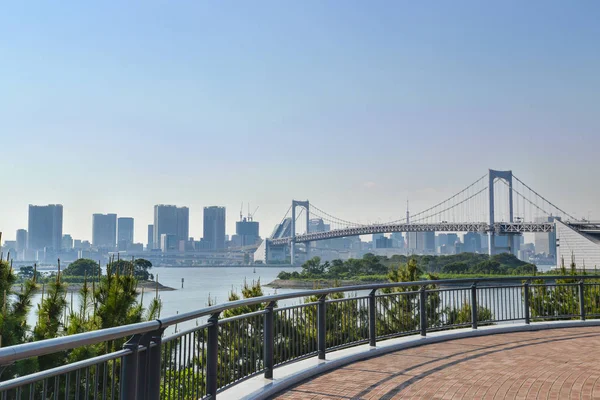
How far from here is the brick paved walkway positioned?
6.03 metres

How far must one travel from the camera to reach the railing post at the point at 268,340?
6211mm

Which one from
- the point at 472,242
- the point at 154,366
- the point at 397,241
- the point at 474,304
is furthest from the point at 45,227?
the point at 154,366

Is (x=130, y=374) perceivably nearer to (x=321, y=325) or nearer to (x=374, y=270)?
(x=321, y=325)

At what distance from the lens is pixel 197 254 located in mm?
144000

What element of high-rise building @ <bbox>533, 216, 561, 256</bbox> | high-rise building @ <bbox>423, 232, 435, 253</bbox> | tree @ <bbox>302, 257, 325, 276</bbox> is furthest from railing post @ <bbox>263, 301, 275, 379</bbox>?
high-rise building @ <bbox>423, 232, 435, 253</bbox>

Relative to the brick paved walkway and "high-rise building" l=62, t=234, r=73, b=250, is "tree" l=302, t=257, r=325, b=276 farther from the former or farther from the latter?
"high-rise building" l=62, t=234, r=73, b=250

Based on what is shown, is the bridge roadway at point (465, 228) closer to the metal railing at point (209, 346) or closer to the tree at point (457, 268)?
the tree at point (457, 268)

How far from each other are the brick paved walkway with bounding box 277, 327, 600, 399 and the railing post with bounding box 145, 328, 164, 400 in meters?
2.33

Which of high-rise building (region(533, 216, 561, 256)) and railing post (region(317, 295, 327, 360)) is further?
high-rise building (region(533, 216, 561, 256))

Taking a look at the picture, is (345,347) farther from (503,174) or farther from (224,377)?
(503,174)

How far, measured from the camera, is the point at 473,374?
22.7 feet

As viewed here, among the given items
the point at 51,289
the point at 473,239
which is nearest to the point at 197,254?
the point at 473,239

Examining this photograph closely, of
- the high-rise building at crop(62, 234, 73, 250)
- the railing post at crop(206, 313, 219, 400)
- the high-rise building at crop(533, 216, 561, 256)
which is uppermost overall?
the high-rise building at crop(62, 234, 73, 250)

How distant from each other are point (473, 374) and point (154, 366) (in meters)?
4.39
